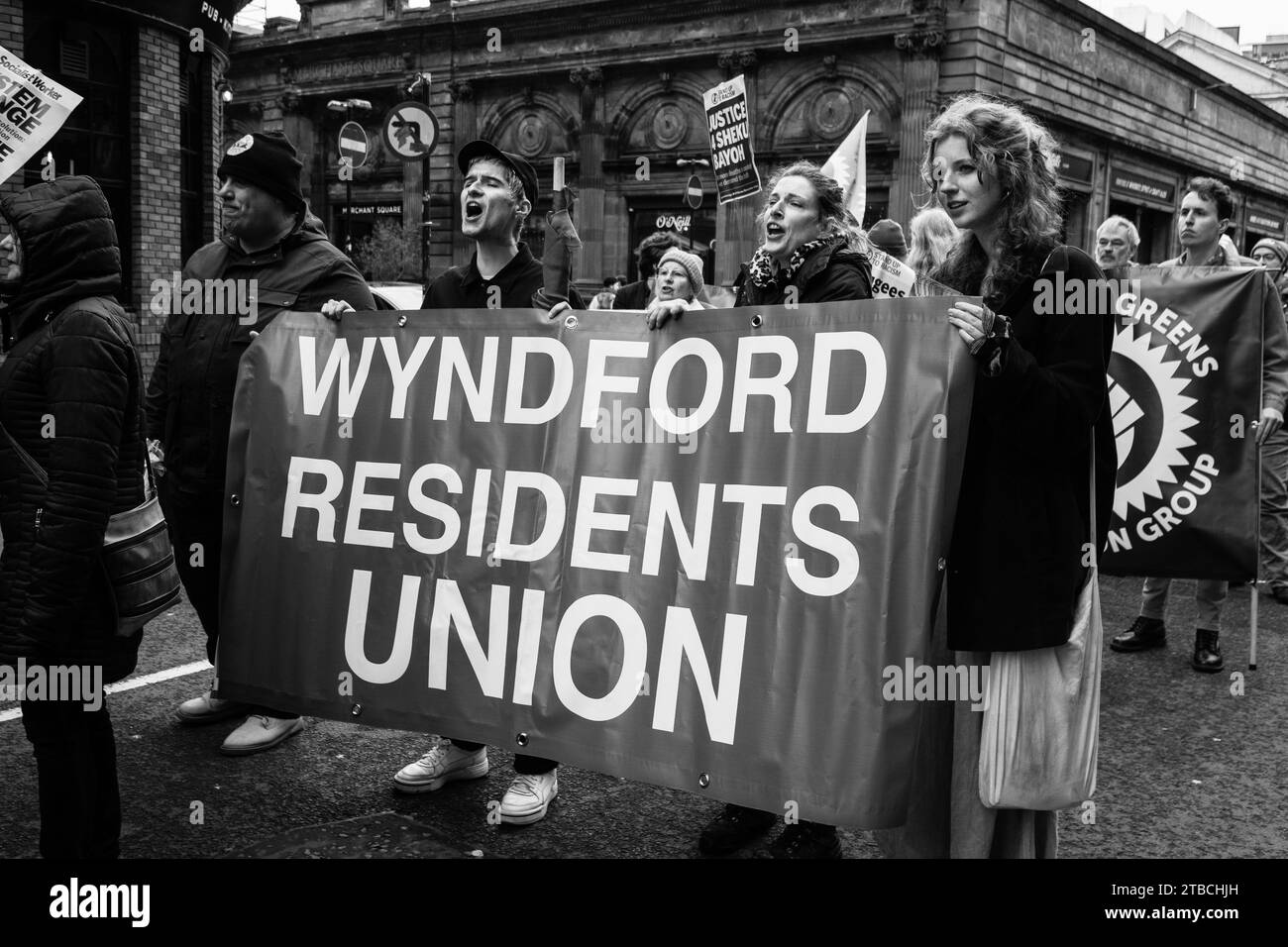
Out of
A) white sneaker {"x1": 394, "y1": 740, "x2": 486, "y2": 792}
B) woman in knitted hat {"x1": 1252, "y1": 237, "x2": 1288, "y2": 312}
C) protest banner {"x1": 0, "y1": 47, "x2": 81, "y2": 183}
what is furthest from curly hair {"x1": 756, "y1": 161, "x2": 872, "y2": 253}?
woman in knitted hat {"x1": 1252, "y1": 237, "x2": 1288, "y2": 312}

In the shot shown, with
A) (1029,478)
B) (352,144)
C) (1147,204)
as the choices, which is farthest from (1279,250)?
(1147,204)

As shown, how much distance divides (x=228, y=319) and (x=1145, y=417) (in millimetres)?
4115

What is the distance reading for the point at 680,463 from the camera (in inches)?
129

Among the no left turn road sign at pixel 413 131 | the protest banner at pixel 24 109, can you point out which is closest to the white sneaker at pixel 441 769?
the protest banner at pixel 24 109

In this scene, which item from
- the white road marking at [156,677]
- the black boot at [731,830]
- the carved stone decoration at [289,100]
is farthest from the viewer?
the carved stone decoration at [289,100]

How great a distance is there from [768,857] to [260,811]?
1667 mm

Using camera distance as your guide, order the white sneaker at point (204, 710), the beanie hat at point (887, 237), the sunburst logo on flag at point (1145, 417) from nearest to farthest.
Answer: the white sneaker at point (204, 710) → the sunburst logo on flag at point (1145, 417) → the beanie hat at point (887, 237)

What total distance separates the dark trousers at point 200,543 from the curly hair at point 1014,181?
280cm

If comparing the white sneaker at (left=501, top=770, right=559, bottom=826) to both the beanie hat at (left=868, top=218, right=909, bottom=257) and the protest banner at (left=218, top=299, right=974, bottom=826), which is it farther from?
the beanie hat at (left=868, top=218, right=909, bottom=257)

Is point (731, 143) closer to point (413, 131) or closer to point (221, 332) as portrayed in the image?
point (221, 332)

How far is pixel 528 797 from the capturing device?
3.94 meters

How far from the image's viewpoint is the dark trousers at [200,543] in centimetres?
435

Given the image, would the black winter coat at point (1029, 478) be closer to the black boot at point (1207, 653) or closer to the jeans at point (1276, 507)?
the black boot at point (1207, 653)
